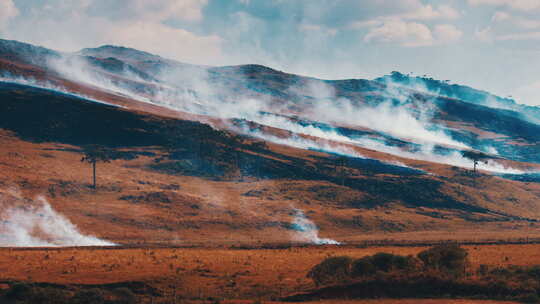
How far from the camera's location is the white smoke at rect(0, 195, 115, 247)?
108500 mm

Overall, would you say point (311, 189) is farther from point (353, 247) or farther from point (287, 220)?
point (353, 247)

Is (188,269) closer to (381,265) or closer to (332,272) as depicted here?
(332,272)

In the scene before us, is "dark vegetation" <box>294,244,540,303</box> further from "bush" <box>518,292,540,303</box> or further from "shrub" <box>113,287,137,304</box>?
"shrub" <box>113,287,137,304</box>

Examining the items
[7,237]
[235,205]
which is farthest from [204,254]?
[235,205]

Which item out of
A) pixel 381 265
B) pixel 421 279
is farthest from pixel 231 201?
pixel 421 279

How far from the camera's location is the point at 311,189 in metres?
183

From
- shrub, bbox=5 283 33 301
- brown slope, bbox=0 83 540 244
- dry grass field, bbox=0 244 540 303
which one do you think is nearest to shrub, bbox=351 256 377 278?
dry grass field, bbox=0 244 540 303

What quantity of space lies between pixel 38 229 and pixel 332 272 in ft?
265

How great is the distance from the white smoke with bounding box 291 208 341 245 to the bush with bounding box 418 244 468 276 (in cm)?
5741

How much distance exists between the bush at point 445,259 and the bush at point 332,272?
863 centimetres

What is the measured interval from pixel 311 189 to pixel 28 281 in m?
132

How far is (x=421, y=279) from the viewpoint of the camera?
55.1 metres

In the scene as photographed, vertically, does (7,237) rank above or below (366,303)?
below

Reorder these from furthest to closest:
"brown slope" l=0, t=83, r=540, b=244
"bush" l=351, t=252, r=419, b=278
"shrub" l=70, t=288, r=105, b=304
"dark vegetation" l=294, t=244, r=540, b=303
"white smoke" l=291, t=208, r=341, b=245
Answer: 1. "brown slope" l=0, t=83, r=540, b=244
2. "white smoke" l=291, t=208, r=341, b=245
3. "bush" l=351, t=252, r=419, b=278
4. "dark vegetation" l=294, t=244, r=540, b=303
5. "shrub" l=70, t=288, r=105, b=304
